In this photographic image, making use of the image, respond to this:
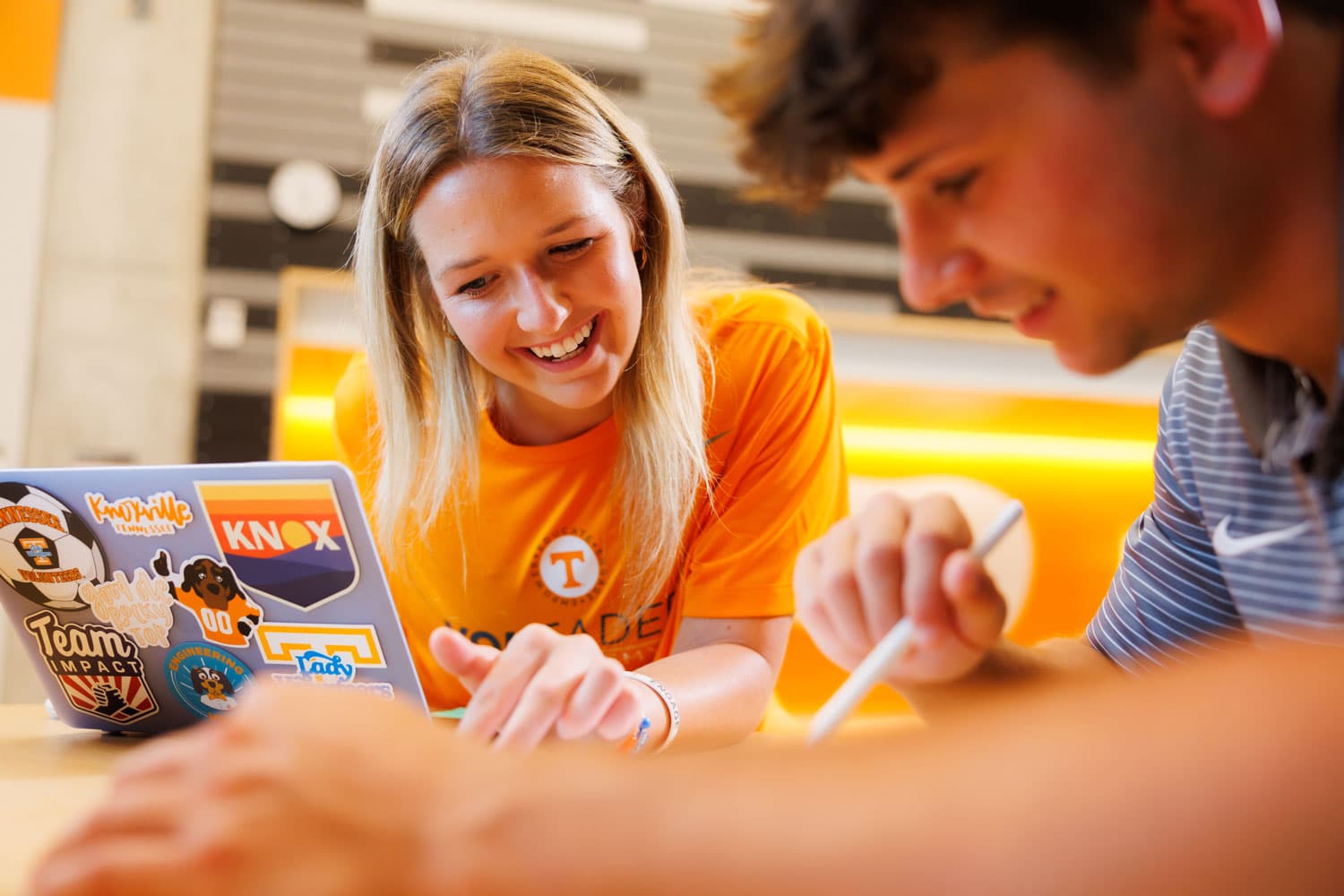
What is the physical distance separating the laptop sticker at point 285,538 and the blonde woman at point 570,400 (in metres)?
0.36

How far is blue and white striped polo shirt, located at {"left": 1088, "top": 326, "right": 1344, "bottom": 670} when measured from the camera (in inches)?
25.7

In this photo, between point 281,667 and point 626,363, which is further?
point 626,363

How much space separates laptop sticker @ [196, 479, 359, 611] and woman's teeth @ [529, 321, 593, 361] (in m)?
0.54

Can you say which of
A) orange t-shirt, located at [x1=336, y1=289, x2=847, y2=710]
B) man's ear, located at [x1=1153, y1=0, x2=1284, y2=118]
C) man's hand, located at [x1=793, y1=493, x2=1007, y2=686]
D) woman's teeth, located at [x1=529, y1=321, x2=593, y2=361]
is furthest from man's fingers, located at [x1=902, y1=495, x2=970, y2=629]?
woman's teeth, located at [x1=529, y1=321, x2=593, y2=361]

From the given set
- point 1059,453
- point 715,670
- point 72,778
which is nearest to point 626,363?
point 715,670

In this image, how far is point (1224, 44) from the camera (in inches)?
21.9

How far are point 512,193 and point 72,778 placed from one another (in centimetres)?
73

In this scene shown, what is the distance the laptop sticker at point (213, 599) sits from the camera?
906mm

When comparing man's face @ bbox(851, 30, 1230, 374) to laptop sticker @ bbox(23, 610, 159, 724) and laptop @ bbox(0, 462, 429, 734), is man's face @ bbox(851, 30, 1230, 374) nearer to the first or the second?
laptop @ bbox(0, 462, 429, 734)

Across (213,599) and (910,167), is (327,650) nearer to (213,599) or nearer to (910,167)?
(213,599)

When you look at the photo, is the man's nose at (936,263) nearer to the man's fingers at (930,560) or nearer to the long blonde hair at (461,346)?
the man's fingers at (930,560)

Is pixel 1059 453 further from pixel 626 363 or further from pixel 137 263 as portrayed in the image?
pixel 137 263

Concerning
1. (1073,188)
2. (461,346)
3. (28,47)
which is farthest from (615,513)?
(28,47)

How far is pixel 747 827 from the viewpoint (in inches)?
12.8
